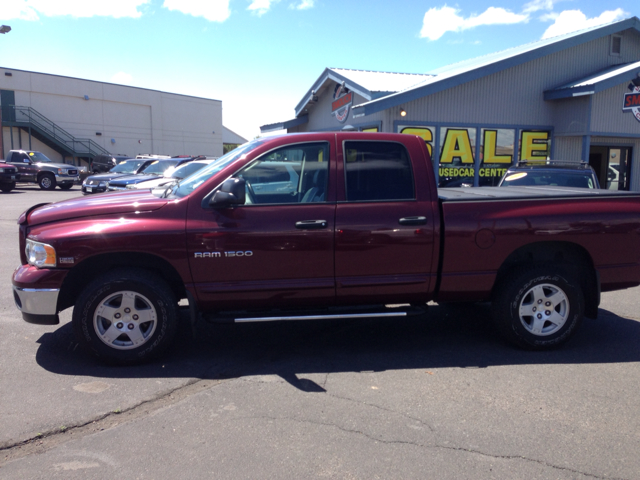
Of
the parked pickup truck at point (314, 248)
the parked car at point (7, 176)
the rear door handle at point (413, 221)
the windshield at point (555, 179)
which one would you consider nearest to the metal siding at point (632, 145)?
the windshield at point (555, 179)

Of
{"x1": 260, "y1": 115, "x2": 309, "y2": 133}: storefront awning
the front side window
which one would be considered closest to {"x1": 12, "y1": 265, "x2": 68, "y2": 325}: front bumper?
the front side window

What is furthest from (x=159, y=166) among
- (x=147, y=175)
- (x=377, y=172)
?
(x=377, y=172)

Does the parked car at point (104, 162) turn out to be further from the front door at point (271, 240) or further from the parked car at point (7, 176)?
the front door at point (271, 240)

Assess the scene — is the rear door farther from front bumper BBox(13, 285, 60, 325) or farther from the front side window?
front bumper BBox(13, 285, 60, 325)

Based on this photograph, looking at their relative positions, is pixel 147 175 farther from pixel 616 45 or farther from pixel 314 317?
pixel 616 45

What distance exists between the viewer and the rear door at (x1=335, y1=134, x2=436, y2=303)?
15.2 ft

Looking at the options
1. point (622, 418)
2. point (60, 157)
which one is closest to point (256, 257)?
point (622, 418)

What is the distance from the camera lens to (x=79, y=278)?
15.2ft

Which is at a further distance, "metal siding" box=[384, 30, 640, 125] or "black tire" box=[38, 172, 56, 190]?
"black tire" box=[38, 172, 56, 190]

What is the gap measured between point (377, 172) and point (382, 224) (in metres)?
0.51

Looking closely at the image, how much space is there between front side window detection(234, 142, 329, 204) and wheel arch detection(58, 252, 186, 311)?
922 millimetres

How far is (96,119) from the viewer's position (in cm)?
4269

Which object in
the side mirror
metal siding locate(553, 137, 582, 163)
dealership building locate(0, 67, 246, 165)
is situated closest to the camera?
the side mirror

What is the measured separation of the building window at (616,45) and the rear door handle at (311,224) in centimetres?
1683
